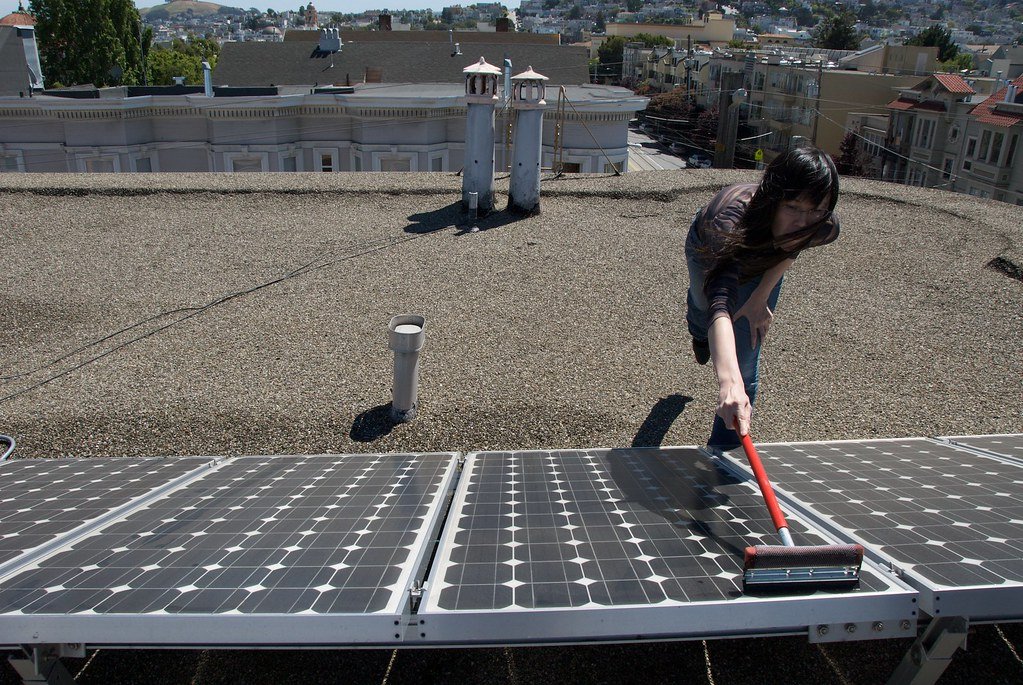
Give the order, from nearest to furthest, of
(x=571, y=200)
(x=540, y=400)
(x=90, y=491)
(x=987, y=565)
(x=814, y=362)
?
1. (x=987, y=565)
2. (x=90, y=491)
3. (x=540, y=400)
4. (x=814, y=362)
5. (x=571, y=200)

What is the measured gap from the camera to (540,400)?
20.0 ft

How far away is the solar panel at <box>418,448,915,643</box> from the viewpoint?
2010 millimetres

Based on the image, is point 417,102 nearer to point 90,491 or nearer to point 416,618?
point 90,491

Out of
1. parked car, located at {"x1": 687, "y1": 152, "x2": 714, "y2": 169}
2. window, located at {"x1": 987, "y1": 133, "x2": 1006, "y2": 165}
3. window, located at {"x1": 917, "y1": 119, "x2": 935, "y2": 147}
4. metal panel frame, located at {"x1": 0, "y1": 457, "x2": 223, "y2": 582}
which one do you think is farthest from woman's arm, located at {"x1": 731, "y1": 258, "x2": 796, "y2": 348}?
parked car, located at {"x1": 687, "y1": 152, "x2": 714, "y2": 169}

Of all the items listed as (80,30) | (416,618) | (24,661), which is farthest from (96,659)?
(80,30)

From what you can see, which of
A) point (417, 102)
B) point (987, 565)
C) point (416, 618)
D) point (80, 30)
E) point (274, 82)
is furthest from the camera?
point (80, 30)

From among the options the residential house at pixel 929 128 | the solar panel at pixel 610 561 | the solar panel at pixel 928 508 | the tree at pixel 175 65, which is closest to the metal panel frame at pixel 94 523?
the solar panel at pixel 610 561

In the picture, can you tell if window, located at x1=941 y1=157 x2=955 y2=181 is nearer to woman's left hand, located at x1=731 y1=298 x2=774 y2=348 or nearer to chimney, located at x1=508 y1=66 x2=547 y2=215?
chimney, located at x1=508 y1=66 x2=547 y2=215

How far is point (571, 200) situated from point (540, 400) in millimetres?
7113

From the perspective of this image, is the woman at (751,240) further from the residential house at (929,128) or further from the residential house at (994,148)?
the residential house at (929,128)

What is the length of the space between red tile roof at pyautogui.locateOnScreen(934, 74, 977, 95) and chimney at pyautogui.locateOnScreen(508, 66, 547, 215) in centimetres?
2641

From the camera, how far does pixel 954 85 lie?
30.0 metres

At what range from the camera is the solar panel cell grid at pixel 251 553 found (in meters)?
2.11

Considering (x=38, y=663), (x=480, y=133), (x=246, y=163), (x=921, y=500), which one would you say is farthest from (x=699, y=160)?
(x=38, y=663)
